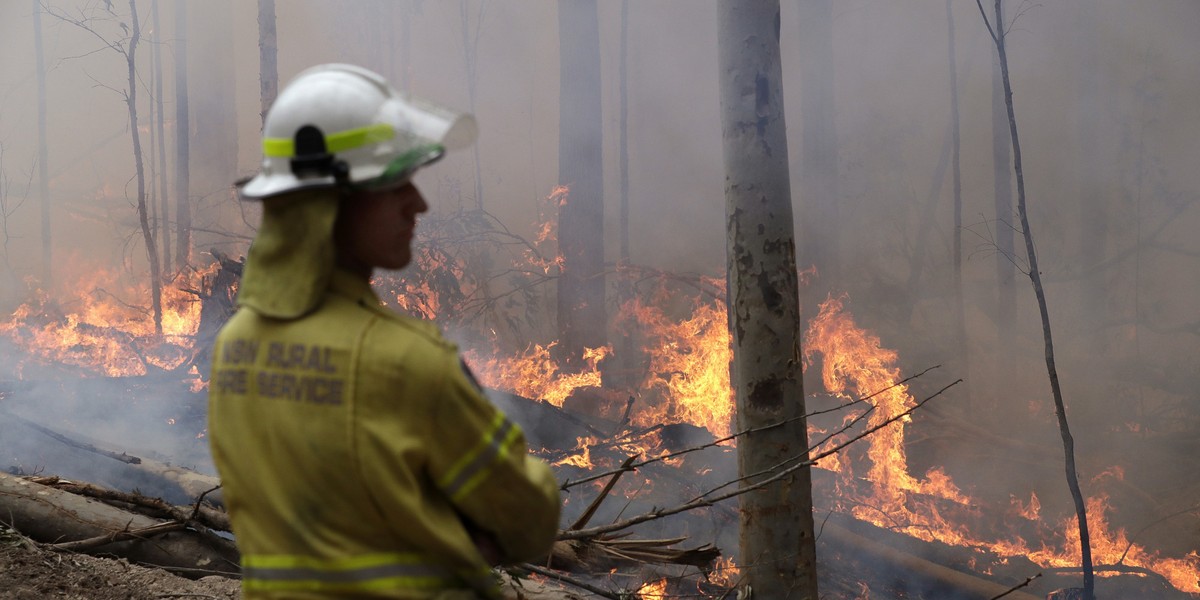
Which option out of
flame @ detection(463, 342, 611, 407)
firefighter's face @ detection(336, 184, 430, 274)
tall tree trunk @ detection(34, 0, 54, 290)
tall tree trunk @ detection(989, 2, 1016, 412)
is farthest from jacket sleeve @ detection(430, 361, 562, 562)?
tall tree trunk @ detection(34, 0, 54, 290)

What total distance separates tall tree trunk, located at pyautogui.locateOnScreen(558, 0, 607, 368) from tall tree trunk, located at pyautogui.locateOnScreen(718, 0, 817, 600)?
8.93 meters

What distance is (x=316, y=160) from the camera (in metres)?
1.53

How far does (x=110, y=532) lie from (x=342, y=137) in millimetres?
3763

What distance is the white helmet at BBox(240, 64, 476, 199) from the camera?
5.01 ft

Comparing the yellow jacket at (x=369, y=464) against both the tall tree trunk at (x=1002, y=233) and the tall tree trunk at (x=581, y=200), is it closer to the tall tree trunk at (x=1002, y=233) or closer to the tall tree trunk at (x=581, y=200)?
the tall tree trunk at (x=581, y=200)

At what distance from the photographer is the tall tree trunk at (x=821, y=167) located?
53.6 ft

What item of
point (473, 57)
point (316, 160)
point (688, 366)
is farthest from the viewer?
point (473, 57)

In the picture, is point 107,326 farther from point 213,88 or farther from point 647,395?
point 647,395

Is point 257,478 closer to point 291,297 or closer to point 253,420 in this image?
point 253,420

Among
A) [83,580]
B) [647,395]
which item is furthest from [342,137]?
[647,395]

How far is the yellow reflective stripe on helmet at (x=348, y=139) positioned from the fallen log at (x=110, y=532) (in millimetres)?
3363

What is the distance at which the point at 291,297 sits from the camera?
148cm

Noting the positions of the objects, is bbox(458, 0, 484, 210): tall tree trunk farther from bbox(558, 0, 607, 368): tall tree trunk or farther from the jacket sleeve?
the jacket sleeve

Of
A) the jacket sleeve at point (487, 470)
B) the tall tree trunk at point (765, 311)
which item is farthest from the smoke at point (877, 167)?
the jacket sleeve at point (487, 470)
